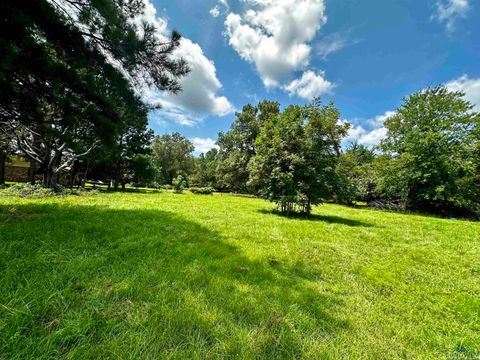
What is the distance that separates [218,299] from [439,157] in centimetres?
1999

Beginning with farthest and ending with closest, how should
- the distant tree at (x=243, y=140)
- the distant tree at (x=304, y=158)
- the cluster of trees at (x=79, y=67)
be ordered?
the distant tree at (x=243, y=140), the distant tree at (x=304, y=158), the cluster of trees at (x=79, y=67)

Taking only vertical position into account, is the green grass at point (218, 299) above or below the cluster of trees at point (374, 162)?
below

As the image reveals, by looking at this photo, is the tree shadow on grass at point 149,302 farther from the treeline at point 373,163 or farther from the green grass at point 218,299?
the treeline at point 373,163

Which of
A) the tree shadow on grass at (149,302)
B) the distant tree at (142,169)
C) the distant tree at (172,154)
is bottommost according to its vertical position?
the tree shadow on grass at (149,302)

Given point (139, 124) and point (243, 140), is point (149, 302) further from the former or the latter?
point (243, 140)

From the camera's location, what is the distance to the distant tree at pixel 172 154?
4600 centimetres

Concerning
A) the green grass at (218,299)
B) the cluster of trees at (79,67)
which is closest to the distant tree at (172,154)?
the cluster of trees at (79,67)

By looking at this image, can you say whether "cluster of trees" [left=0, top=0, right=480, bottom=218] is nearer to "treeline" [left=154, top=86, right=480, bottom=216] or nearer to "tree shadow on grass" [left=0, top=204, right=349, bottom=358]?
"treeline" [left=154, top=86, right=480, bottom=216]

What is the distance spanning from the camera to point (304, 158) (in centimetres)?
909

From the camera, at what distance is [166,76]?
546 centimetres

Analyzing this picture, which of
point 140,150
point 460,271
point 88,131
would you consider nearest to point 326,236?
point 460,271

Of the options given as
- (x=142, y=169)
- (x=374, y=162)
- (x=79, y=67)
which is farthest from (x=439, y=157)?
(x=142, y=169)

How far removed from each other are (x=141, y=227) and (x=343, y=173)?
8.67 m

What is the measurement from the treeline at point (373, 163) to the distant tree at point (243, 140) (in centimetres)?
14
